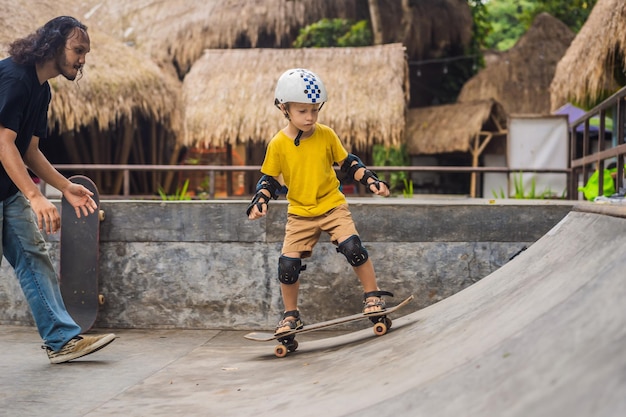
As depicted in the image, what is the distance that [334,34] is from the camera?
18406mm

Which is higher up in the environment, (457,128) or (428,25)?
(428,25)

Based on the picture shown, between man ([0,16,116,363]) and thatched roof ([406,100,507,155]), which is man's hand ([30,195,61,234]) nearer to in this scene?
man ([0,16,116,363])

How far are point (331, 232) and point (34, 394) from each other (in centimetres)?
179

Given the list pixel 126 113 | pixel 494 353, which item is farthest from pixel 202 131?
pixel 494 353

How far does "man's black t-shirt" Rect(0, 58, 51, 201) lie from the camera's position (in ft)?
12.5

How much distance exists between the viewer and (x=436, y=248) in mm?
5441

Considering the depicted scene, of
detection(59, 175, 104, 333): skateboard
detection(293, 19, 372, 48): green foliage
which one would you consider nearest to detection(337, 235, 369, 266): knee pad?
detection(59, 175, 104, 333): skateboard

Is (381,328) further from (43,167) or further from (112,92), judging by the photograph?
(112,92)

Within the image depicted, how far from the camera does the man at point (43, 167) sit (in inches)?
150

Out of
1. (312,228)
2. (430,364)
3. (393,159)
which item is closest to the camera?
(430,364)

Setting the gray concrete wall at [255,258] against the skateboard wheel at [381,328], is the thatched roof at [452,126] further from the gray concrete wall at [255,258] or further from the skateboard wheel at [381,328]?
the skateboard wheel at [381,328]

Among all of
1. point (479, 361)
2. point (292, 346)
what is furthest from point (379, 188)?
point (479, 361)

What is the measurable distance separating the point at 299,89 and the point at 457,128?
1505 cm

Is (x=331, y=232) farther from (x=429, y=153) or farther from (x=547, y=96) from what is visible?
(x=547, y=96)
